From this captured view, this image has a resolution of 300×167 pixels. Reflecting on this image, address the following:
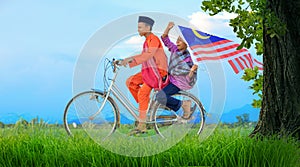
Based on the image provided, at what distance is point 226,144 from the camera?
133 inches

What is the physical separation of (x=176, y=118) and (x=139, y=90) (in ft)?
1.02

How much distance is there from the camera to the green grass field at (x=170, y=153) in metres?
3.00

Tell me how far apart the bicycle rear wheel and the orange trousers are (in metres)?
0.08

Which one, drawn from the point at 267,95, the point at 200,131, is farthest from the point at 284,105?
the point at 200,131

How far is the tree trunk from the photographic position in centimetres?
368

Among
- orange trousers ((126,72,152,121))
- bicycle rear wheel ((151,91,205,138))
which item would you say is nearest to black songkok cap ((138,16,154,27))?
orange trousers ((126,72,152,121))

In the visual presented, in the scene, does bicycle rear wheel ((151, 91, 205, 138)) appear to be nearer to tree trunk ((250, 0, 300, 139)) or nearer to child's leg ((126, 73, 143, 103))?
child's leg ((126, 73, 143, 103))

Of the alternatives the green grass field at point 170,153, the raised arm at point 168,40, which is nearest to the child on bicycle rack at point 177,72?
the raised arm at point 168,40

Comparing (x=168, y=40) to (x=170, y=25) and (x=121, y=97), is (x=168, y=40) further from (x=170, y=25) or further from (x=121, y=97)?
(x=121, y=97)

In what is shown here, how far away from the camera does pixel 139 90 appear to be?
2.62 metres

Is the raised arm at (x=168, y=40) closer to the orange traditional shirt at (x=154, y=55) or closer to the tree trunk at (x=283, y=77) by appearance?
the orange traditional shirt at (x=154, y=55)

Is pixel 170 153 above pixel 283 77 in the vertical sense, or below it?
below

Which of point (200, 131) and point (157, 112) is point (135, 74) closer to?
point (157, 112)

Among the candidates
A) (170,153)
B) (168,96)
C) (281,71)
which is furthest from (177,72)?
(281,71)
